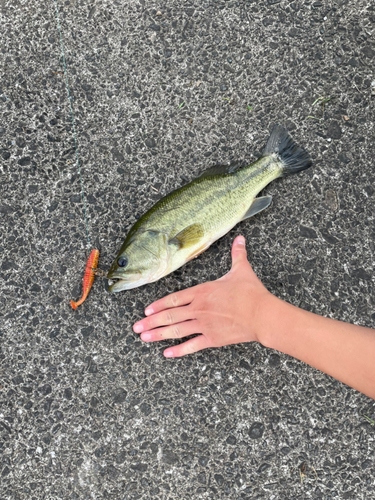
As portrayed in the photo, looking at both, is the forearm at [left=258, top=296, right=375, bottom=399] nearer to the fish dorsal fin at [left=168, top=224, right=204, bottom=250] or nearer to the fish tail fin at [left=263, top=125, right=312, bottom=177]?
the fish dorsal fin at [left=168, top=224, right=204, bottom=250]

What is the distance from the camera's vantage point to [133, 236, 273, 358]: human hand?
116 inches

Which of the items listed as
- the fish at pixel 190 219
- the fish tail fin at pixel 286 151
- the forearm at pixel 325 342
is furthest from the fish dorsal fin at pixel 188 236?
the fish tail fin at pixel 286 151

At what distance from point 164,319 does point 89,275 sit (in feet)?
2.39

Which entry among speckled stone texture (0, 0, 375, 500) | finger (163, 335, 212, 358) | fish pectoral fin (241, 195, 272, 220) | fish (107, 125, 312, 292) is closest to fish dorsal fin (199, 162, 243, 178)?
fish (107, 125, 312, 292)

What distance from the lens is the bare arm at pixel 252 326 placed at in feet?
8.08

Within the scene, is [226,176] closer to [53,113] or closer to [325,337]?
[325,337]

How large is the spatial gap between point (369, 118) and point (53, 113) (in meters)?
2.86

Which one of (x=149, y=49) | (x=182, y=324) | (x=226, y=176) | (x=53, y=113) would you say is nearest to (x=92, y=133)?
(x=53, y=113)

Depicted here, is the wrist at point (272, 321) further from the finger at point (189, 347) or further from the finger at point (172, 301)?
the finger at point (172, 301)

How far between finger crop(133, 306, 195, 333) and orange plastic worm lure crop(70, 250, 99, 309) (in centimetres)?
50

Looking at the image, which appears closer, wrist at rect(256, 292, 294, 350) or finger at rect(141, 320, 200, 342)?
wrist at rect(256, 292, 294, 350)

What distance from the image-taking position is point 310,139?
348 cm

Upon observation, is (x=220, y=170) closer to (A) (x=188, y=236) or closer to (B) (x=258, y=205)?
(B) (x=258, y=205)

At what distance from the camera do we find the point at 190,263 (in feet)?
11.1
